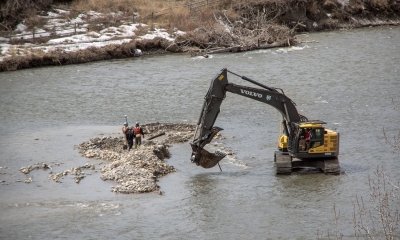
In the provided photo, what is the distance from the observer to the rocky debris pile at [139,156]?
24.6m

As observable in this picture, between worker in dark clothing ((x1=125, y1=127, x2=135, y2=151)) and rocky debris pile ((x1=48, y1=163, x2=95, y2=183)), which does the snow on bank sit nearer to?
worker in dark clothing ((x1=125, y1=127, x2=135, y2=151))

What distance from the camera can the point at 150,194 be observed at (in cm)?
2372

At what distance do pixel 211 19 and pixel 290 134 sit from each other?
120 ft

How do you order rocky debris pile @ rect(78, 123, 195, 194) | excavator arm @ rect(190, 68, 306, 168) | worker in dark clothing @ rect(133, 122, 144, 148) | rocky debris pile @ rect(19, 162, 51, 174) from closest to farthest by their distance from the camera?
rocky debris pile @ rect(78, 123, 195, 194) < excavator arm @ rect(190, 68, 306, 168) < rocky debris pile @ rect(19, 162, 51, 174) < worker in dark clothing @ rect(133, 122, 144, 148)

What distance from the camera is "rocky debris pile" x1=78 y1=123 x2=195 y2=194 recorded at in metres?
24.6

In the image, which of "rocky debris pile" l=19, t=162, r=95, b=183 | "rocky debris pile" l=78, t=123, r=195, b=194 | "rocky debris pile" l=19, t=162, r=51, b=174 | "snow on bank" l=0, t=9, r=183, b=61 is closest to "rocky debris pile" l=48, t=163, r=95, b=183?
"rocky debris pile" l=19, t=162, r=95, b=183

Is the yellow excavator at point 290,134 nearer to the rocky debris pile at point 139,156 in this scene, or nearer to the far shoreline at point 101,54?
the rocky debris pile at point 139,156

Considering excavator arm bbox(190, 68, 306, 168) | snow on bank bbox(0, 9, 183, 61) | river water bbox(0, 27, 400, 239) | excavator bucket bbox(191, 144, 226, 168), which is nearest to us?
river water bbox(0, 27, 400, 239)

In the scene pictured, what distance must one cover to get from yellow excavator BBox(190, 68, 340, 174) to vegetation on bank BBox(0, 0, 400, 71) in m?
28.9

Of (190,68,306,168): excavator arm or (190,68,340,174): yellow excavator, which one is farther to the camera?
(190,68,306,168): excavator arm

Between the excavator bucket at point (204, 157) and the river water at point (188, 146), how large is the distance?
2.12ft

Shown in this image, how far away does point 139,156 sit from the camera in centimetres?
2681

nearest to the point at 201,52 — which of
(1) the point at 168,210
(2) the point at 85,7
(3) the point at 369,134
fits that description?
(2) the point at 85,7

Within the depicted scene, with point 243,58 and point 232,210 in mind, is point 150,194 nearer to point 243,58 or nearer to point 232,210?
point 232,210
